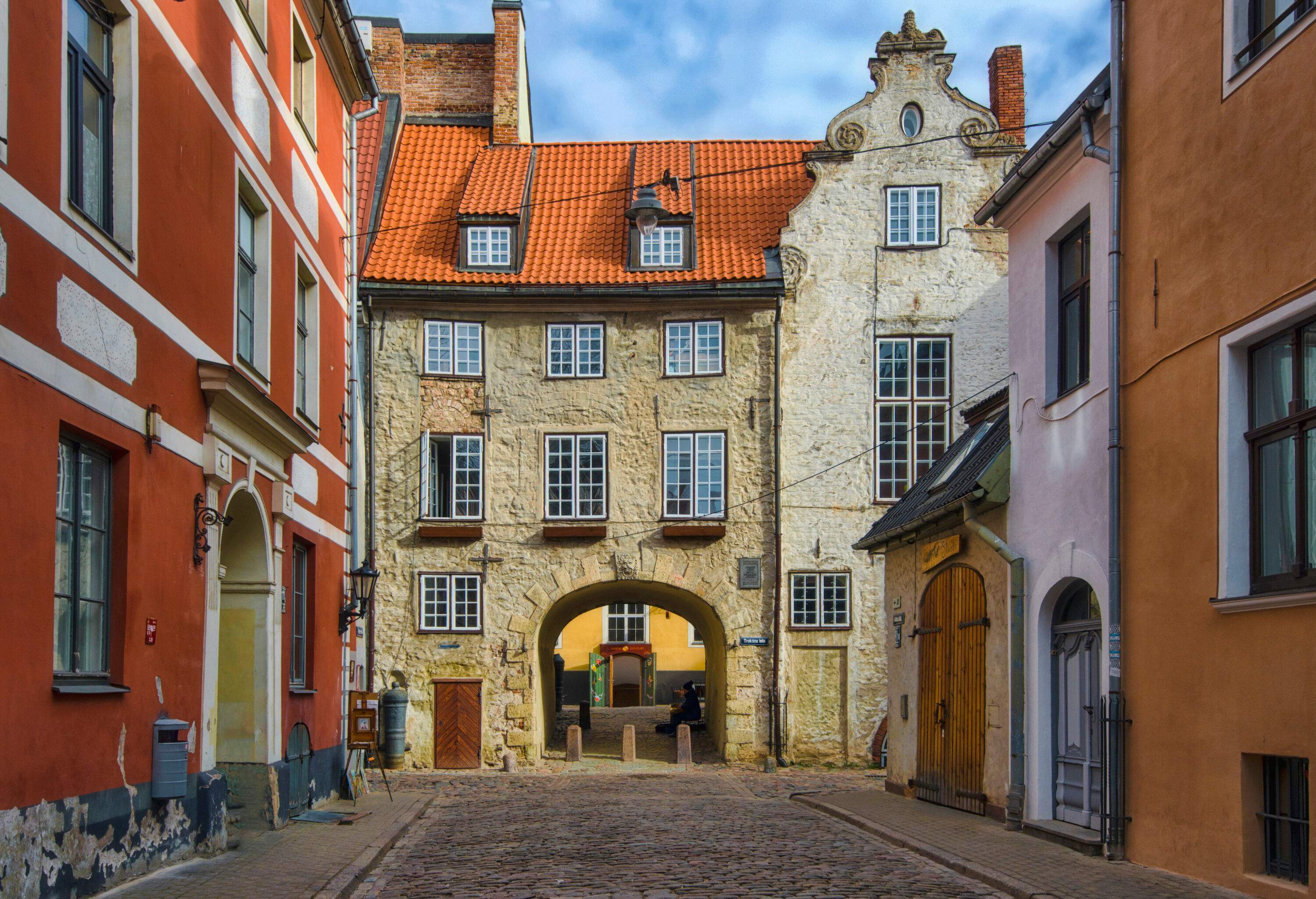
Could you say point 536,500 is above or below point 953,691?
above

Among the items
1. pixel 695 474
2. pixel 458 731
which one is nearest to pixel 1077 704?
pixel 695 474

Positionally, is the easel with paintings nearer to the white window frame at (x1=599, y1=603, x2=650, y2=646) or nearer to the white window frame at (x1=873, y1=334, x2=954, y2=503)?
the white window frame at (x1=873, y1=334, x2=954, y2=503)

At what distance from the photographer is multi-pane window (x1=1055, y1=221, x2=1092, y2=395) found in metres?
13.5

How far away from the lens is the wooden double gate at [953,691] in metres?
15.7

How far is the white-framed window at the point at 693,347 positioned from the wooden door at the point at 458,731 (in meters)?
7.25

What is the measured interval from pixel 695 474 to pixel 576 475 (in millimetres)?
2292

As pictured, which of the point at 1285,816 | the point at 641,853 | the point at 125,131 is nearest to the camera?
the point at 1285,816

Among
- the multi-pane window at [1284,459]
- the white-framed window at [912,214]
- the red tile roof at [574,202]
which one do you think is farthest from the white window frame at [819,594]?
the multi-pane window at [1284,459]

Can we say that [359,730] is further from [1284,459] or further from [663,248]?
[663,248]

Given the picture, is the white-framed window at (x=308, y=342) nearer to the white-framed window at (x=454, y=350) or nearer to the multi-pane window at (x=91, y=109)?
the multi-pane window at (x=91, y=109)

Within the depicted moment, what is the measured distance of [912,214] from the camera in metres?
28.6

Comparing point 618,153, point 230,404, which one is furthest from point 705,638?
point 230,404

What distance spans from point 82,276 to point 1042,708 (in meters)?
9.37

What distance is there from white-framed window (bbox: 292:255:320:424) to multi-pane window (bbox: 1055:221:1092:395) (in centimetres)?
838
